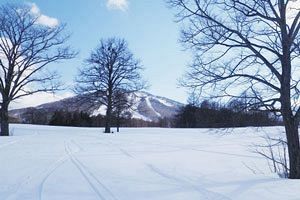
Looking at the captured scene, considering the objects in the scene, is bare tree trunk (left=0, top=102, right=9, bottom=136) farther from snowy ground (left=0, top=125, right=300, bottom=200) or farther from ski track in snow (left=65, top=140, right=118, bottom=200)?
ski track in snow (left=65, top=140, right=118, bottom=200)

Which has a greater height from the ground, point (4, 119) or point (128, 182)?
point (4, 119)

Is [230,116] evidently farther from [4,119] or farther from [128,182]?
[4,119]

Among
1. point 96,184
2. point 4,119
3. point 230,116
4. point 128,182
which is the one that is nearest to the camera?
point 96,184

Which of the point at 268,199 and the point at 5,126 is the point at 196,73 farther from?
the point at 5,126

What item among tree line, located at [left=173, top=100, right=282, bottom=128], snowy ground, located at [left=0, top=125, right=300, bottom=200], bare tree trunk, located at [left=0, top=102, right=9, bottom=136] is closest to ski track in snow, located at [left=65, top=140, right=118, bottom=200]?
snowy ground, located at [left=0, top=125, right=300, bottom=200]

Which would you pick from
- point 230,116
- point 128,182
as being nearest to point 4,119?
point 230,116

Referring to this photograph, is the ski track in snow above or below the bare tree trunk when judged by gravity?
below

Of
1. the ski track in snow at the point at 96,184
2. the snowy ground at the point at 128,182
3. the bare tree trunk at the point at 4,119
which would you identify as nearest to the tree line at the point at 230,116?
the snowy ground at the point at 128,182

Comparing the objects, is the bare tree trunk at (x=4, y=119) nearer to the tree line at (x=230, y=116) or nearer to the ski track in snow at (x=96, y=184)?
the ski track in snow at (x=96, y=184)

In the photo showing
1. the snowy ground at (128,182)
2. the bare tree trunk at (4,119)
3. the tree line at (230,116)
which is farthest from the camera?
the bare tree trunk at (4,119)

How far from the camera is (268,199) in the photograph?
7.08 metres

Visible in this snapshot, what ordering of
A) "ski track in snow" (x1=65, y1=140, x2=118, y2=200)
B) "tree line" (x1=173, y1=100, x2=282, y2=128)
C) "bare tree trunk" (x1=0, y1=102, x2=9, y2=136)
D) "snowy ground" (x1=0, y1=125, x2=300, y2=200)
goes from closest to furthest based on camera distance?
1. "ski track in snow" (x1=65, y1=140, x2=118, y2=200)
2. "snowy ground" (x1=0, y1=125, x2=300, y2=200)
3. "tree line" (x1=173, y1=100, x2=282, y2=128)
4. "bare tree trunk" (x1=0, y1=102, x2=9, y2=136)

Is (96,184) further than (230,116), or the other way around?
(230,116)

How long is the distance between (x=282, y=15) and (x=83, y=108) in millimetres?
34093
